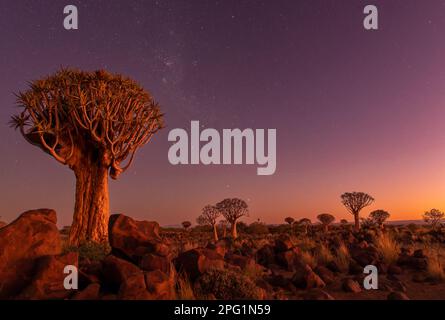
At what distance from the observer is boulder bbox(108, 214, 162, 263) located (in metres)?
6.83

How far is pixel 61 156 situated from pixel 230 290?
1018 centimetres

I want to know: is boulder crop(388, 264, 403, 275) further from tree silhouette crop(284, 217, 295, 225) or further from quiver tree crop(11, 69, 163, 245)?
tree silhouette crop(284, 217, 295, 225)

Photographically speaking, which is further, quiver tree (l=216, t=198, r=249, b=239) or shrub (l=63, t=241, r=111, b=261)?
quiver tree (l=216, t=198, r=249, b=239)

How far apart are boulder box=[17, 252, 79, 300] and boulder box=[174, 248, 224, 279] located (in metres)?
1.92

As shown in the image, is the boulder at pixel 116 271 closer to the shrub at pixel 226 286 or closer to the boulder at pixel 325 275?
the shrub at pixel 226 286

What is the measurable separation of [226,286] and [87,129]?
9.61m

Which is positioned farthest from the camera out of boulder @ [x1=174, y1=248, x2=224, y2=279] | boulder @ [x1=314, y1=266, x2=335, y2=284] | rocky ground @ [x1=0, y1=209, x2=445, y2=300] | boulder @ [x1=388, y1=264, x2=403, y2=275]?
boulder @ [x1=388, y1=264, x2=403, y2=275]

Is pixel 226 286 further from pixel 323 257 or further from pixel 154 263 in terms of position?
pixel 323 257

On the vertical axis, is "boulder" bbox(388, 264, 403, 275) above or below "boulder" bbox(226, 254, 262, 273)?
below

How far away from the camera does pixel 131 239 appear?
7.17 meters

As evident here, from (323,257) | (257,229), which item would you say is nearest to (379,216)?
(257,229)

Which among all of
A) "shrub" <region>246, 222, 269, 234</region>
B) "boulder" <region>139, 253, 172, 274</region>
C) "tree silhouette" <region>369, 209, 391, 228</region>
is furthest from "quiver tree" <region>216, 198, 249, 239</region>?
"boulder" <region>139, 253, 172, 274</region>

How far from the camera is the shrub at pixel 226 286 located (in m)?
5.46
